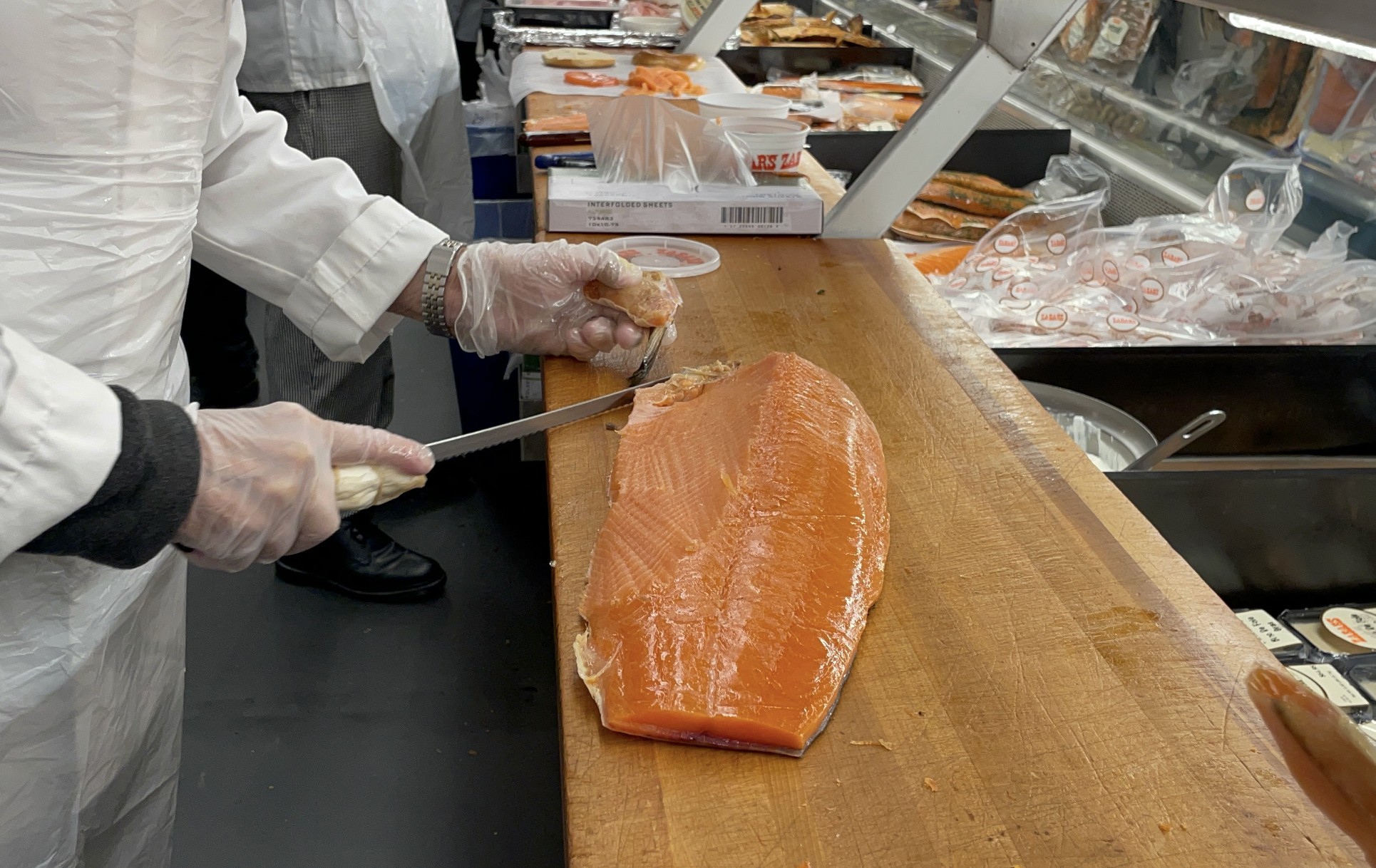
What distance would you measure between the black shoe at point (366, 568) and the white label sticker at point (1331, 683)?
2.46 meters

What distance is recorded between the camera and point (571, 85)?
3.67m

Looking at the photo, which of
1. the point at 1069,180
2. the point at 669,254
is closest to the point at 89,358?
the point at 669,254

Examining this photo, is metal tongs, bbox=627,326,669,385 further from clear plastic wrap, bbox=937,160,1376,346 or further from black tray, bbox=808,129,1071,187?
black tray, bbox=808,129,1071,187

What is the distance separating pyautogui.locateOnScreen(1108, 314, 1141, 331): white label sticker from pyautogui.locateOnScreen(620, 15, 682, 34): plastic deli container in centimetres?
319

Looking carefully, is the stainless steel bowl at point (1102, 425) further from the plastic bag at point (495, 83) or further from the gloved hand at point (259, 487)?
the plastic bag at point (495, 83)

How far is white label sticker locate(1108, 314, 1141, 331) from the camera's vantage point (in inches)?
97.1

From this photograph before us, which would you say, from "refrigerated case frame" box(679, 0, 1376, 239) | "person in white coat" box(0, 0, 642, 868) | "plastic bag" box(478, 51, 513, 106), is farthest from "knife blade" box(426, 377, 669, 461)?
"plastic bag" box(478, 51, 513, 106)

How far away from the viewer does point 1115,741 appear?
3.65ft

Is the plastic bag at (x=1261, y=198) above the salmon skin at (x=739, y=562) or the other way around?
above

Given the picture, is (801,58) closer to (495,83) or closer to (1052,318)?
(495,83)

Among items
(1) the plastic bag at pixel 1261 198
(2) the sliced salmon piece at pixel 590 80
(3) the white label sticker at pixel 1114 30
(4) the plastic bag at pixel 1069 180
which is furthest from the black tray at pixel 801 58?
(1) the plastic bag at pixel 1261 198

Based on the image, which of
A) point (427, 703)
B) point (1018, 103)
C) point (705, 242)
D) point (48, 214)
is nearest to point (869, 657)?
point (48, 214)

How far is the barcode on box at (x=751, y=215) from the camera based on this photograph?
2.47 meters

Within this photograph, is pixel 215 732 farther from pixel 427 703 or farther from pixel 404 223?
pixel 404 223
